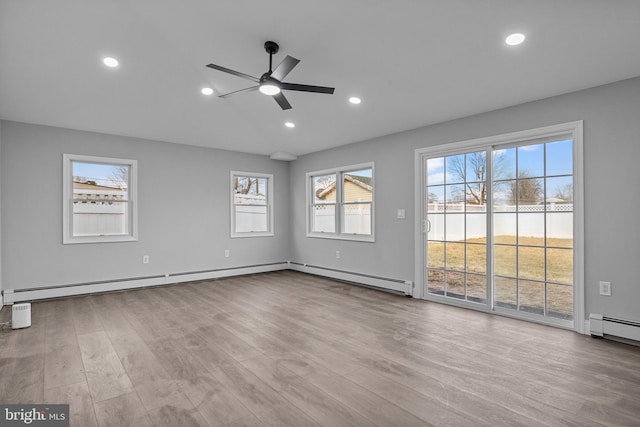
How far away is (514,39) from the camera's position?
2.78 metres

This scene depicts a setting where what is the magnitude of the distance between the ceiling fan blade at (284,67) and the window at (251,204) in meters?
4.08

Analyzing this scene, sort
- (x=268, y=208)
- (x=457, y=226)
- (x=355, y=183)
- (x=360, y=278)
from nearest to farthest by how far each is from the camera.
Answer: (x=457, y=226), (x=360, y=278), (x=355, y=183), (x=268, y=208)

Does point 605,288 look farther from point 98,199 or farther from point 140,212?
point 98,199

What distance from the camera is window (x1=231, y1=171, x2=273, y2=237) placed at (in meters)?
6.80

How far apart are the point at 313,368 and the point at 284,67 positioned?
8.27ft

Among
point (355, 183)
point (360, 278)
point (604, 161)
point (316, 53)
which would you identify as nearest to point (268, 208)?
point (355, 183)

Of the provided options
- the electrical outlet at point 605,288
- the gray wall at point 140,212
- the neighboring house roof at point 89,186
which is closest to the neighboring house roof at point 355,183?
the gray wall at point 140,212

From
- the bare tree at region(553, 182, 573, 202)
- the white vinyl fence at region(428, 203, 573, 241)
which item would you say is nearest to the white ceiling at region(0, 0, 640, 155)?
the bare tree at region(553, 182, 573, 202)

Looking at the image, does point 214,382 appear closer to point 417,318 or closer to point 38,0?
point 417,318

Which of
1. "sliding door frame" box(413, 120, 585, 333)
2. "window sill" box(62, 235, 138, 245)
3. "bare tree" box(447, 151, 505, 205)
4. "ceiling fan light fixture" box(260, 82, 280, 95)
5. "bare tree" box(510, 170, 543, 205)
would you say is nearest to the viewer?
"ceiling fan light fixture" box(260, 82, 280, 95)

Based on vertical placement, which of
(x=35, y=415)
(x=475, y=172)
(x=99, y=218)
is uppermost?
A: (x=475, y=172)

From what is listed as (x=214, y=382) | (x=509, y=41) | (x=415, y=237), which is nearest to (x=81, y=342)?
(x=214, y=382)

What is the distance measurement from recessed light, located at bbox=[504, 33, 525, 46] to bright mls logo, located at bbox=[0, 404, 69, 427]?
4258mm

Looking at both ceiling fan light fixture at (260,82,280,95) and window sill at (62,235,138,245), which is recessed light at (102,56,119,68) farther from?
window sill at (62,235,138,245)
